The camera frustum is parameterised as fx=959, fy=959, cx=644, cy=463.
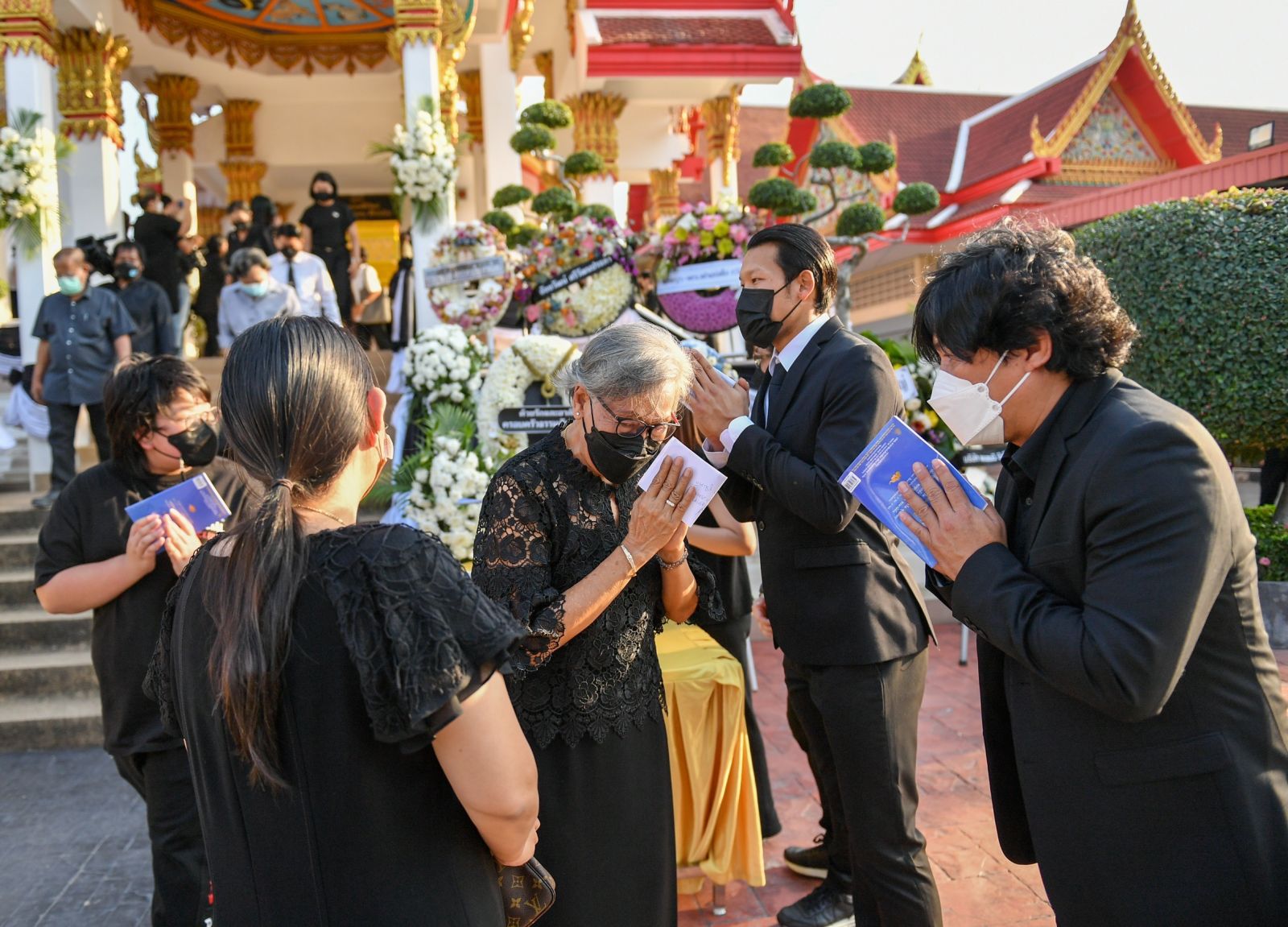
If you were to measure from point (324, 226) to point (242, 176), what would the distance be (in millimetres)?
6194

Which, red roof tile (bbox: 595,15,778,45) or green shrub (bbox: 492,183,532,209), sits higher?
red roof tile (bbox: 595,15,778,45)

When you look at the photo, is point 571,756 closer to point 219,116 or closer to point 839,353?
point 839,353

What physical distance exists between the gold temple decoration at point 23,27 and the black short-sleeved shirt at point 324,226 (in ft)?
8.23

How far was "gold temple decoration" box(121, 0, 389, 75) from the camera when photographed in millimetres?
11992

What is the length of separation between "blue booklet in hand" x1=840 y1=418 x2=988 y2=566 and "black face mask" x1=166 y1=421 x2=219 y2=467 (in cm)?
197

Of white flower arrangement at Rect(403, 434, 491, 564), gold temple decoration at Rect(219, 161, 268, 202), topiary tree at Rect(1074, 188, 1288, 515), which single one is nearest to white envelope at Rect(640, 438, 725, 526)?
white flower arrangement at Rect(403, 434, 491, 564)

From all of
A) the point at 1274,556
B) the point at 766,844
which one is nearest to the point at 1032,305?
the point at 766,844

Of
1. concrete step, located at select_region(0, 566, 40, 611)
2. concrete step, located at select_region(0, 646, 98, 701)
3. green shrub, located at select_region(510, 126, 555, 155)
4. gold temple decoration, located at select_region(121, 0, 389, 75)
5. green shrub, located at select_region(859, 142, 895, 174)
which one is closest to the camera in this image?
concrete step, located at select_region(0, 646, 98, 701)

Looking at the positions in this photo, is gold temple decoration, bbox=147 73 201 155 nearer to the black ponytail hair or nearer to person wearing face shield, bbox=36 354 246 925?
person wearing face shield, bbox=36 354 246 925

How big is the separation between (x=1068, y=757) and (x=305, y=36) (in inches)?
547

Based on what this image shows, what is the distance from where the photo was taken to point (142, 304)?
24.3ft

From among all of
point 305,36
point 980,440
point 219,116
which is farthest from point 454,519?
point 219,116

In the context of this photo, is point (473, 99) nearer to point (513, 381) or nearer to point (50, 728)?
point (513, 381)

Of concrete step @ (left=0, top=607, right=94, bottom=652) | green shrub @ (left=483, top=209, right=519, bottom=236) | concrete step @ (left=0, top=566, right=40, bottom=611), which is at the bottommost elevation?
concrete step @ (left=0, top=607, right=94, bottom=652)
